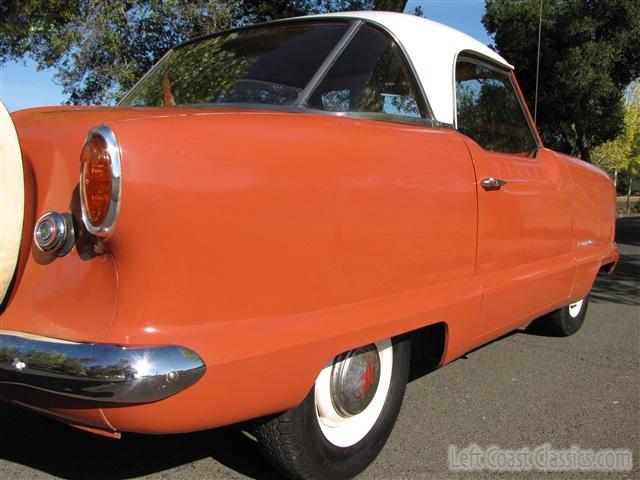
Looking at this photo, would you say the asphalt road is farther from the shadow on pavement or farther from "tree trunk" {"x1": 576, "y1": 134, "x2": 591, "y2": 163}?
"tree trunk" {"x1": 576, "y1": 134, "x2": 591, "y2": 163}

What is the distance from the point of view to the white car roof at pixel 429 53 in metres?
2.84

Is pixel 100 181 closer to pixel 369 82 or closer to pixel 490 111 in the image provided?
pixel 369 82

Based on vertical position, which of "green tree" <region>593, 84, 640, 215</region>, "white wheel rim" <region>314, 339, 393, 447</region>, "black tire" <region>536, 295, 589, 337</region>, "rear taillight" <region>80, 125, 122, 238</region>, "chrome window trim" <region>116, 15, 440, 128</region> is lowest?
"green tree" <region>593, 84, 640, 215</region>

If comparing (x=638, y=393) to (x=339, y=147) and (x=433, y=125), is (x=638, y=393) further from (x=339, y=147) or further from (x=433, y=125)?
(x=339, y=147)

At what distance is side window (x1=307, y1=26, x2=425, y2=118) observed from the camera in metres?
2.54

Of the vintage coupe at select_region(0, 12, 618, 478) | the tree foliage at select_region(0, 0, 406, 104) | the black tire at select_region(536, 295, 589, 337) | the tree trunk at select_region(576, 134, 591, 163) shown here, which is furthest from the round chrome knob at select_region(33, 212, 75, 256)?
the tree trunk at select_region(576, 134, 591, 163)

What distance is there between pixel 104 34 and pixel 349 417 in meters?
7.35

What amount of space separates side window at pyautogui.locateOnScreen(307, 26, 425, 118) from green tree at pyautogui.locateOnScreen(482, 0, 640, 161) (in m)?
15.3

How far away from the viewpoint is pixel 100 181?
1725mm

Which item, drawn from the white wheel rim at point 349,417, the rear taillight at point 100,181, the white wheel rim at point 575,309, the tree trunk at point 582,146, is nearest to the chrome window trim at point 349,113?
the rear taillight at point 100,181

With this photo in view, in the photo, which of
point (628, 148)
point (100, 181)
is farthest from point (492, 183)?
point (628, 148)

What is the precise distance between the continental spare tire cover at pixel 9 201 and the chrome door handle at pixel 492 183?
1.94 meters

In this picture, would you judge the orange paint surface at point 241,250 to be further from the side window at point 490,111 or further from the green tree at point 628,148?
the green tree at point 628,148

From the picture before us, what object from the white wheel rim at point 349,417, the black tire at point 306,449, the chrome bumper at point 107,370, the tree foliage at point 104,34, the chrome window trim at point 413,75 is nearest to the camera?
the chrome bumper at point 107,370
